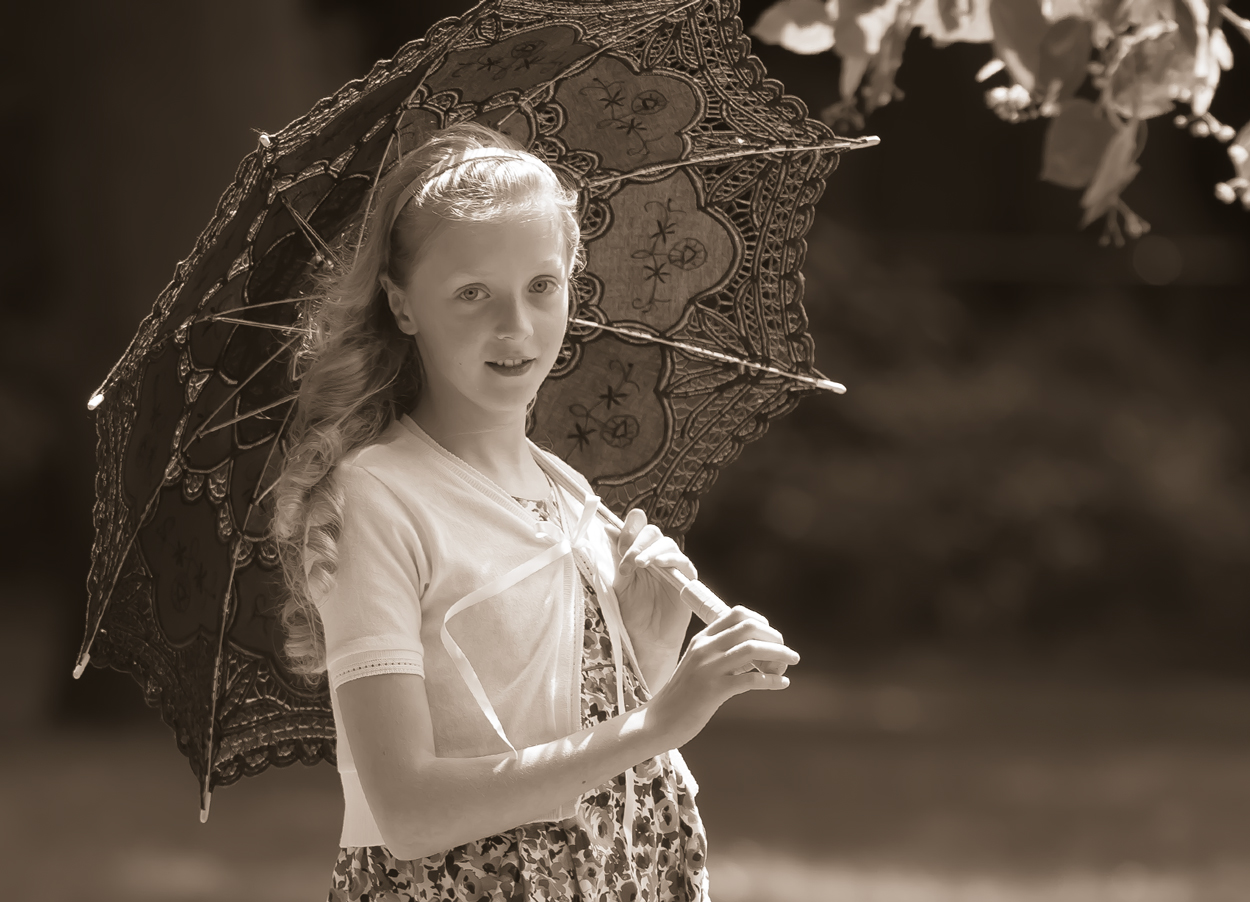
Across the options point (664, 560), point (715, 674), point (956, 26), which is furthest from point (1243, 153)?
point (715, 674)

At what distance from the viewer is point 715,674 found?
155 centimetres

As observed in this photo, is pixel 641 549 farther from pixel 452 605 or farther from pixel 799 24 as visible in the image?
pixel 799 24

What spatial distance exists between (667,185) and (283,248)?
0.56m

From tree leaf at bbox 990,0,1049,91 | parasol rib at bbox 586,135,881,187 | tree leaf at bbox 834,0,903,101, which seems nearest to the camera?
tree leaf at bbox 990,0,1049,91

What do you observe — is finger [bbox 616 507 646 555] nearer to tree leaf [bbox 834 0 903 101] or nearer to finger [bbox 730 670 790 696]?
finger [bbox 730 670 790 696]

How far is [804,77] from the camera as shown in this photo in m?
8.81

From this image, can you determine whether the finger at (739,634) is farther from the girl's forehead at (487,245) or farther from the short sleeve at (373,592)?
the girl's forehead at (487,245)

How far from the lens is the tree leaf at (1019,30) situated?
5.37 feet

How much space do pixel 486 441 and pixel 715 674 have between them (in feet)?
1.38

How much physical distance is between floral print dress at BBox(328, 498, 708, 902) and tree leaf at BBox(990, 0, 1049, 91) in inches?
28.4

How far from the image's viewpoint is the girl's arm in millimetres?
1534

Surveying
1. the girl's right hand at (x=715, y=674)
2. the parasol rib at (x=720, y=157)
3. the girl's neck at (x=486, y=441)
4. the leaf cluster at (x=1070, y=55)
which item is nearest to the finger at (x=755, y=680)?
the girl's right hand at (x=715, y=674)

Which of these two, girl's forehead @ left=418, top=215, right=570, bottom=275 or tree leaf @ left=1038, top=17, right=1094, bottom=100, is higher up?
tree leaf @ left=1038, top=17, right=1094, bottom=100

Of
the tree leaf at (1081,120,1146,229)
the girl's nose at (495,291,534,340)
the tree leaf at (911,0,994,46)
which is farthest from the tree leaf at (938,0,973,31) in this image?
the girl's nose at (495,291,534,340)
